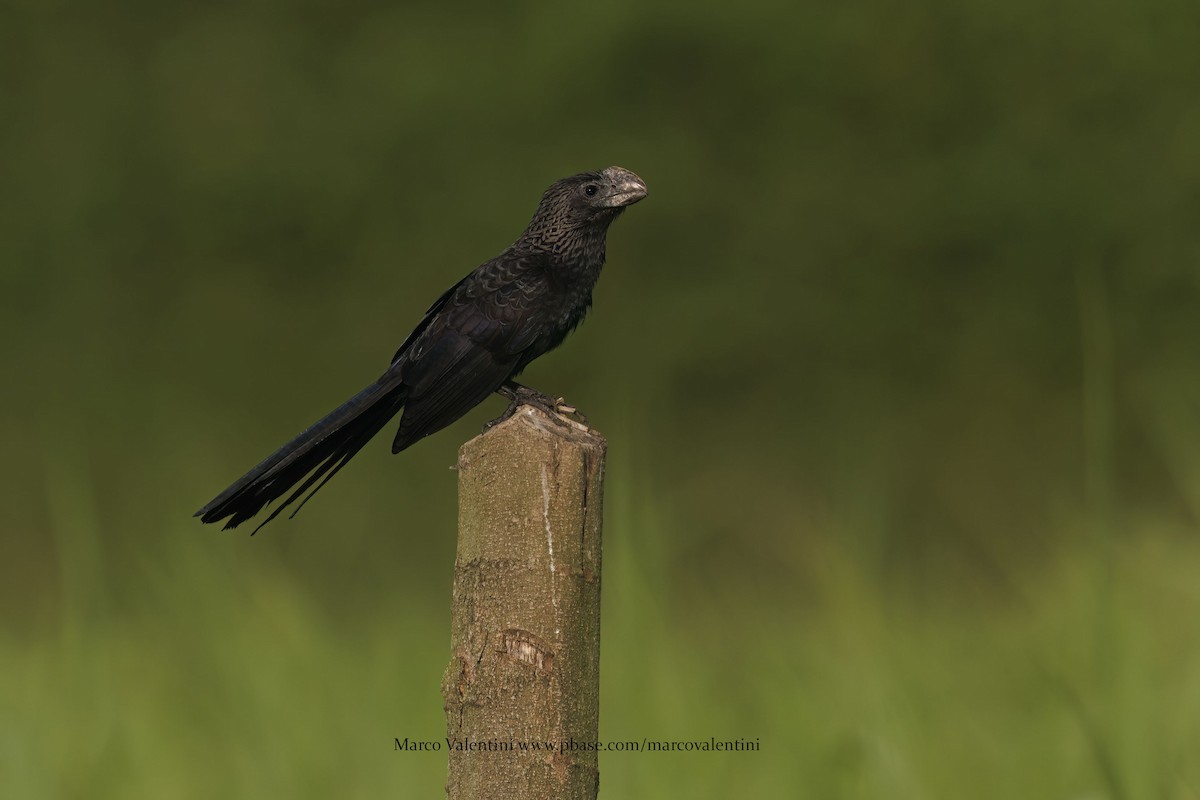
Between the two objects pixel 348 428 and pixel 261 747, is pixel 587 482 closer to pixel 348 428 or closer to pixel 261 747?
pixel 348 428

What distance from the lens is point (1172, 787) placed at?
202cm

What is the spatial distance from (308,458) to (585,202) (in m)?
0.97

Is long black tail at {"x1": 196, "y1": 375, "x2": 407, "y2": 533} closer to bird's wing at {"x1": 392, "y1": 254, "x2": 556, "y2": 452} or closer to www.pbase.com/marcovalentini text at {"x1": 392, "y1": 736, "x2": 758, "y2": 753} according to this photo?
bird's wing at {"x1": 392, "y1": 254, "x2": 556, "y2": 452}

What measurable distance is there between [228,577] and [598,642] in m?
1.49

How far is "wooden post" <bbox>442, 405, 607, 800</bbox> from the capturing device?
5.08 feet

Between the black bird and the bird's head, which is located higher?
the bird's head

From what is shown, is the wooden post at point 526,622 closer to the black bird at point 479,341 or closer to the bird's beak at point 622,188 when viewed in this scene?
the black bird at point 479,341

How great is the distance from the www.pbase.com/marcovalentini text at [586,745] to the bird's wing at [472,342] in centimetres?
62

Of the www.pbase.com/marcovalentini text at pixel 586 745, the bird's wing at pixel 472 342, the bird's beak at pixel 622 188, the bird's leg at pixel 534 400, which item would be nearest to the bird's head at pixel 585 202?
the bird's beak at pixel 622 188

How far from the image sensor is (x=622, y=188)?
9.04 ft

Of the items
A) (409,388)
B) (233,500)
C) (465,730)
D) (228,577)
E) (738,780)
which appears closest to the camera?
(465,730)

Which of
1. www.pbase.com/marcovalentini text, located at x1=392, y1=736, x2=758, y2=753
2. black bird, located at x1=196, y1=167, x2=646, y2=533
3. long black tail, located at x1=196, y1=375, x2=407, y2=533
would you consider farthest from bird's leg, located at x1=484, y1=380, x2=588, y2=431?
www.pbase.com/marcovalentini text, located at x1=392, y1=736, x2=758, y2=753

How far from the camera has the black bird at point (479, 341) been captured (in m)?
2.10

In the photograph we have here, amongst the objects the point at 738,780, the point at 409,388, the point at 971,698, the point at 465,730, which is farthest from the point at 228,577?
the point at 971,698
